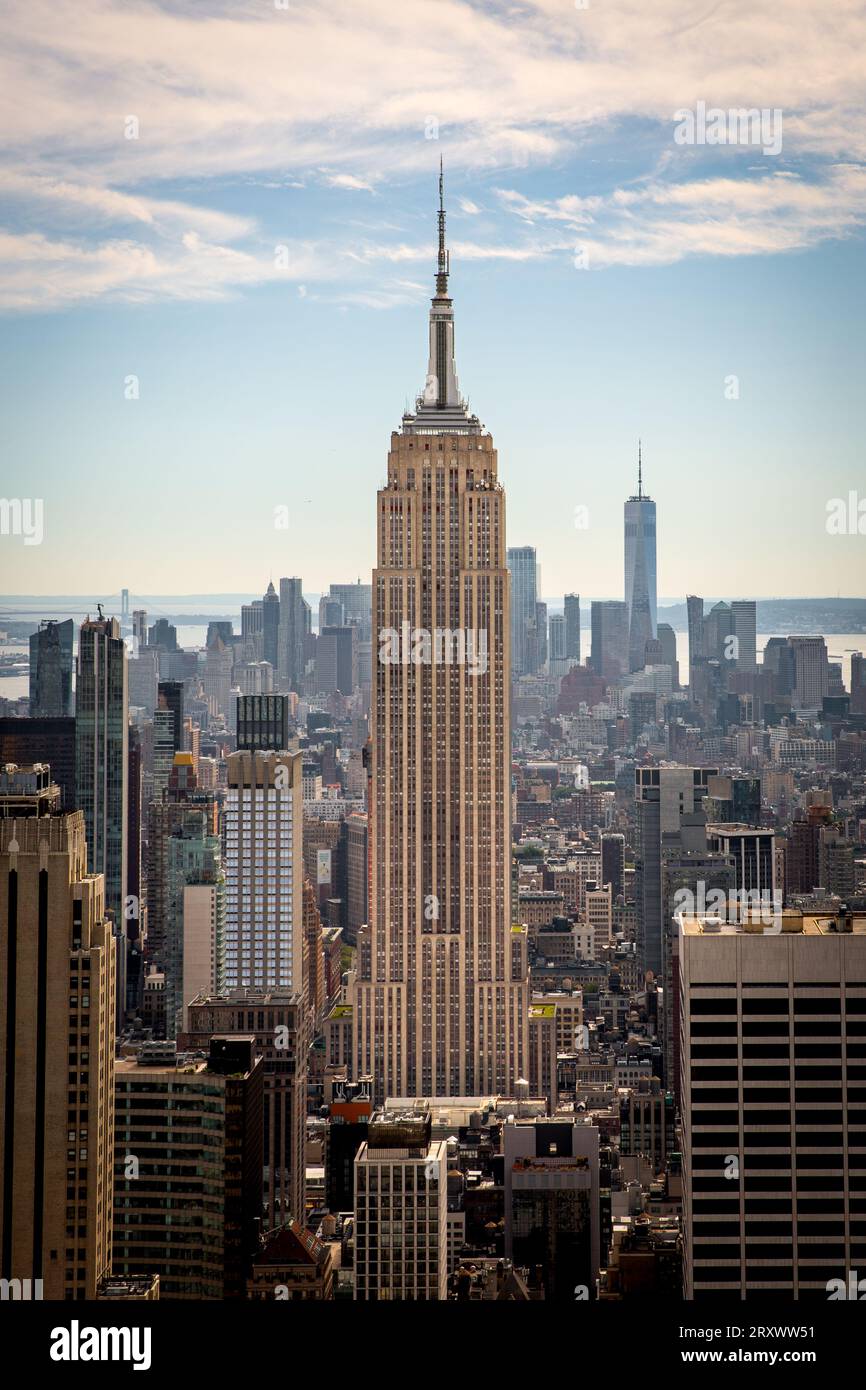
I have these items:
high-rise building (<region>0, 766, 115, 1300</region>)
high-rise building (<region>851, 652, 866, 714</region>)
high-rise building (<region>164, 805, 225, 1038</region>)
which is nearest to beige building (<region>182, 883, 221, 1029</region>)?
high-rise building (<region>164, 805, 225, 1038</region>)

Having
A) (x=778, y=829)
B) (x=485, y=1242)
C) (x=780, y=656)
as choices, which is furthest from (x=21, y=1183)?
(x=778, y=829)

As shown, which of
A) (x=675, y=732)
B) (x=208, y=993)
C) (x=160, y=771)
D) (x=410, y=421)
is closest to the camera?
(x=675, y=732)

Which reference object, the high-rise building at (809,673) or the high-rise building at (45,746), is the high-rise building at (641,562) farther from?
the high-rise building at (45,746)

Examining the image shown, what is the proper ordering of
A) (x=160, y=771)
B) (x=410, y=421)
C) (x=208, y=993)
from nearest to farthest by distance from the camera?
(x=208, y=993) → (x=160, y=771) → (x=410, y=421)

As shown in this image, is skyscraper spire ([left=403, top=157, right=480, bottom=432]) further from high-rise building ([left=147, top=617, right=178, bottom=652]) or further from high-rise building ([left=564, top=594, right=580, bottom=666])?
high-rise building ([left=147, top=617, right=178, bottom=652])
